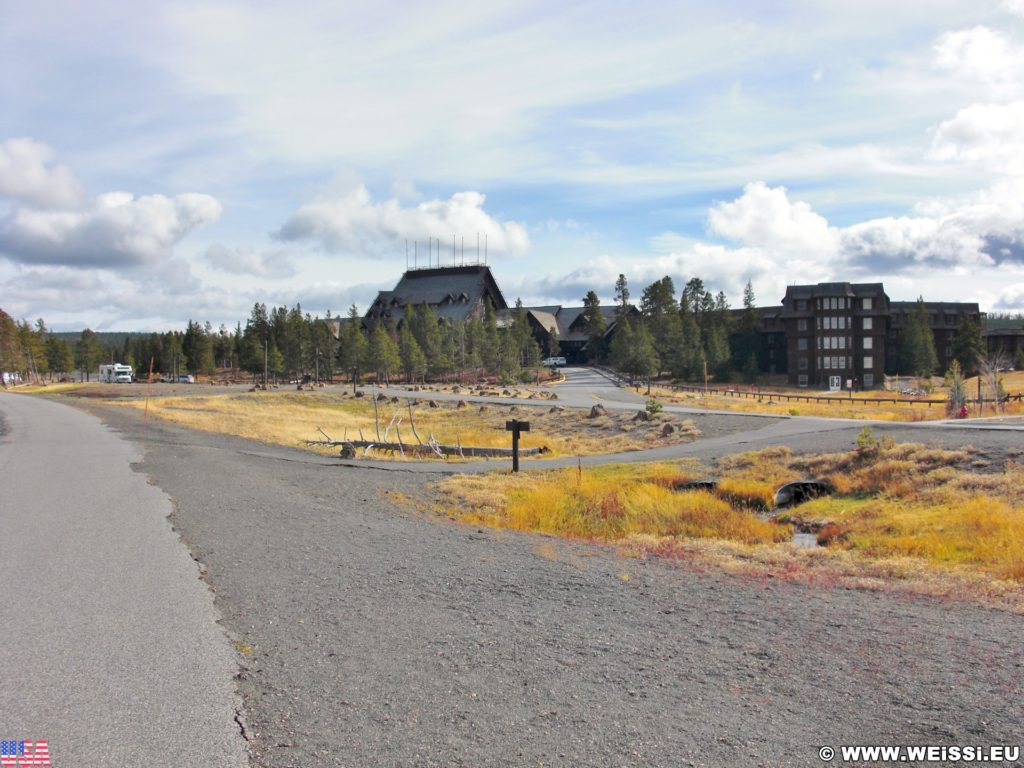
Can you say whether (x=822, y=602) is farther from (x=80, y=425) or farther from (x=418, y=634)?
(x=80, y=425)

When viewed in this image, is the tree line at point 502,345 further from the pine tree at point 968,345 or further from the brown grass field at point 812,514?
the brown grass field at point 812,514

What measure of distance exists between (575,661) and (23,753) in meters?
4.15

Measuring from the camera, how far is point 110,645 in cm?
677

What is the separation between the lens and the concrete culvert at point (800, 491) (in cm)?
2195

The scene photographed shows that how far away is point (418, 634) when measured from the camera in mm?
7512

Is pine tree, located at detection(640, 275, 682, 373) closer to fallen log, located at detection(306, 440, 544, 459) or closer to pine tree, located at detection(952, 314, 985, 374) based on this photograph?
pine tree, located at detection(952, 314, 985, 374)

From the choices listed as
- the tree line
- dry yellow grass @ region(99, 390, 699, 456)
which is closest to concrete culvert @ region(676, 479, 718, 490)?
dry yellow grass @ region(99, 390, 699, 456)

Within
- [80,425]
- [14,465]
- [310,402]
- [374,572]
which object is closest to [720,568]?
[374,572]

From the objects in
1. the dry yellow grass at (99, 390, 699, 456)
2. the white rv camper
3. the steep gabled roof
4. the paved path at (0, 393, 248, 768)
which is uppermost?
the steep gabled roof

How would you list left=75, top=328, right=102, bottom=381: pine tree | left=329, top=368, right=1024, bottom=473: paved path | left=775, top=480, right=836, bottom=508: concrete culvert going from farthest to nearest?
left=75, top=328, right=102, bottom=381: pine tree, left=329, top=368, right=1024, bottom=473: paved path, left=775, top=480, right=836, bottom=508: concrete culvert

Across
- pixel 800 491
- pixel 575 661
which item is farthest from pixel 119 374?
pixel 575 661

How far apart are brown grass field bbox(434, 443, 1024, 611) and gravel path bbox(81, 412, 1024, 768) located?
6.19 feet

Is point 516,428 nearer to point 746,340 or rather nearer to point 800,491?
point 800,491

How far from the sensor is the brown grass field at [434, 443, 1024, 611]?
40.4ft
